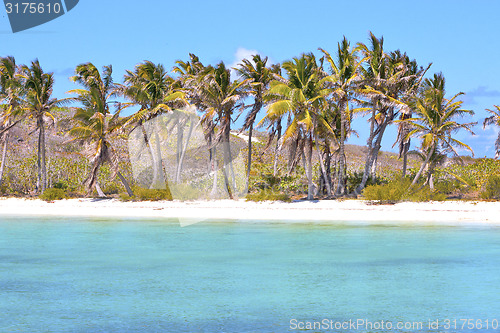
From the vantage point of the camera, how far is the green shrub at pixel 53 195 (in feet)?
127

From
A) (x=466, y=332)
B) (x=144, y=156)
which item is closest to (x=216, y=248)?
(x=466, y=332)

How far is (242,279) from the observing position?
13.6m

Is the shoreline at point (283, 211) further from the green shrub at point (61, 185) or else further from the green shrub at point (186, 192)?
the green shrub at point (61, 185)

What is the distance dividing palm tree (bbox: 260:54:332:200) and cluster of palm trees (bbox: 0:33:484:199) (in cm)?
6

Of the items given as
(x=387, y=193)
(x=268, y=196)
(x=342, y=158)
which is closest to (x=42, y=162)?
(x=268, y=196)

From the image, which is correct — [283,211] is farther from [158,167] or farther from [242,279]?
[242,279]

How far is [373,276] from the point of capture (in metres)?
13.9

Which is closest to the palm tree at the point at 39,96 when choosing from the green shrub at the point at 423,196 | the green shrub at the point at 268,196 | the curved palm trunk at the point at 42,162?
the curved palm trunk at the point at 42,162

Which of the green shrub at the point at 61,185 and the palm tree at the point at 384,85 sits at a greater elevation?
the palm tree at the point at 384,85

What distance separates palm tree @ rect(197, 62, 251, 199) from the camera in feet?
120

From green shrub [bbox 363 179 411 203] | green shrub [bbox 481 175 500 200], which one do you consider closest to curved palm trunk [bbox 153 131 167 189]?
green shrub [bbox 363 179 411 203]

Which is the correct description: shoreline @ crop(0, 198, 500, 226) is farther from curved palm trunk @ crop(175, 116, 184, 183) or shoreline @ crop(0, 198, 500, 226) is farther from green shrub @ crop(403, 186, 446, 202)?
curved palm trunk @ crop(175, 116, 184, 183)

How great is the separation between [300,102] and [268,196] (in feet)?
19.0

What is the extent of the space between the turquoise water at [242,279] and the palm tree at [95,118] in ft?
46.1
